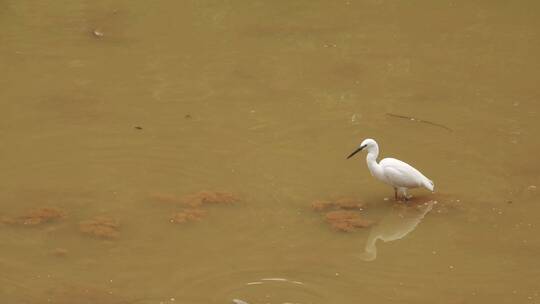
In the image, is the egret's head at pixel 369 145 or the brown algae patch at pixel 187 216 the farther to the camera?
the egret's head at pixel 369 145

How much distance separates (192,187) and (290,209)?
92 centimetres

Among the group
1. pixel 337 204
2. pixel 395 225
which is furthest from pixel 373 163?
pixel 395 225

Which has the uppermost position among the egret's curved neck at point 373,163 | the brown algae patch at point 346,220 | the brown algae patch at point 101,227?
the egret's curved neck at point 373,163

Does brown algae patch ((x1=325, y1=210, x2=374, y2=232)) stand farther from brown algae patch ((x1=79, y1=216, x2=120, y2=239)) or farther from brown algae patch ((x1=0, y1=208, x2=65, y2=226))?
brown algae patch ((x1=0, y1=208, x2=65, y2=226))

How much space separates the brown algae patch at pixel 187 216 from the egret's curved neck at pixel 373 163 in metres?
1.47

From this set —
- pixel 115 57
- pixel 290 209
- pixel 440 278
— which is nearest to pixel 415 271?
pixel 440 278

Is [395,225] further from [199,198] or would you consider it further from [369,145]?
[199,198]

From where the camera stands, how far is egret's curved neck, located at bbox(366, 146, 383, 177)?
907cm

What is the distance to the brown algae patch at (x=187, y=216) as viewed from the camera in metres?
8.80

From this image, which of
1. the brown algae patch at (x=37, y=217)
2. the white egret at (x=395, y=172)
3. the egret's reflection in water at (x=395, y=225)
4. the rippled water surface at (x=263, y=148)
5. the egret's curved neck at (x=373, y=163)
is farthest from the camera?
the egret's curved neck at (x=373, y=163)

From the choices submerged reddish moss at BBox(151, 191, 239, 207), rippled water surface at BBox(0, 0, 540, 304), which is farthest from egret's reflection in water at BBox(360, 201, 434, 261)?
submerged reddish moss at BBox(151, 191, 239, 207)

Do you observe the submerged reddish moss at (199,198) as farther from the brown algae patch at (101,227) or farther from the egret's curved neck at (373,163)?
the egret's curved neck at (373,163)

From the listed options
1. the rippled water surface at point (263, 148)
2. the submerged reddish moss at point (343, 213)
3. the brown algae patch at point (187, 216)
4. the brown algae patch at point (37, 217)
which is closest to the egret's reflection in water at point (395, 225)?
the rippled water surface at point (263, 148)

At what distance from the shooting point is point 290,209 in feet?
29.6
